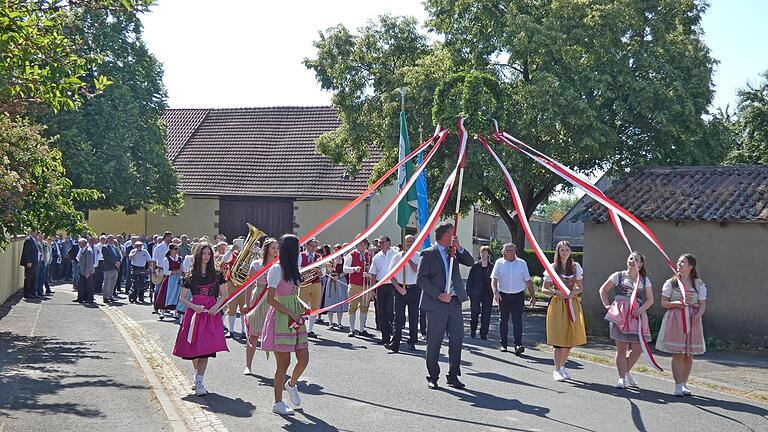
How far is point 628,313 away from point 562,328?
36.9 inches

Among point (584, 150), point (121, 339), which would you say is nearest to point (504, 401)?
point (121, 339)

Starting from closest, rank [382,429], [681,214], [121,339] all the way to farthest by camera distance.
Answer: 1. [382,429]
2. [121,339]
3. [681,214]

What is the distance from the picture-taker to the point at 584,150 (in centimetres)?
2250

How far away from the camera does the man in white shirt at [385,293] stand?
15609 millimetres

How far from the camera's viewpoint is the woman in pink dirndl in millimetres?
9938

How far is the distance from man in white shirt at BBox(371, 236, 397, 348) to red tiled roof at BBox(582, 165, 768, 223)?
6137 millimetres

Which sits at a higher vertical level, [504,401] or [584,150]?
[584,150]

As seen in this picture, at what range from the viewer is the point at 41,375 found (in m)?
11.0

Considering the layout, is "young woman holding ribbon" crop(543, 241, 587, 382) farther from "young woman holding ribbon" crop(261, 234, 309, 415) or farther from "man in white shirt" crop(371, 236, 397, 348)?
"young woman holding ribbon" crop(261, 234, 309, 415)

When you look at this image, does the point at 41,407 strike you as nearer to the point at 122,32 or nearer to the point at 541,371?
the point at 541,371

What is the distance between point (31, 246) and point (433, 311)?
15015 mm

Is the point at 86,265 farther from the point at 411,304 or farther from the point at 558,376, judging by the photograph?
the point at 558,376

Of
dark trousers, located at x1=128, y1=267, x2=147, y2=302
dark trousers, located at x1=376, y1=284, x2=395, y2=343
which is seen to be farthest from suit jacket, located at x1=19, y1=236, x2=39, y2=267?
dark trousers, located at x1=376, y1=284, x2=395, y2=343

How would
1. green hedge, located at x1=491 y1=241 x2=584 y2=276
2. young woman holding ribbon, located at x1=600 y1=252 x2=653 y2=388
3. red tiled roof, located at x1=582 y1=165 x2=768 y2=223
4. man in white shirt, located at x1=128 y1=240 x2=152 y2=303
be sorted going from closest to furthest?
1. young woman holding ribbon, located at x1=600 y1=252 x2=653 y2=388
2. red tiled roof, located at x1=582 y1=165 x2=768 y2=223
3. man in white shirt, located at x1=128 y1=240 x2=152 y2=303
4. green hedge, located at x1=491 y1=241 x2=584 y2=276
